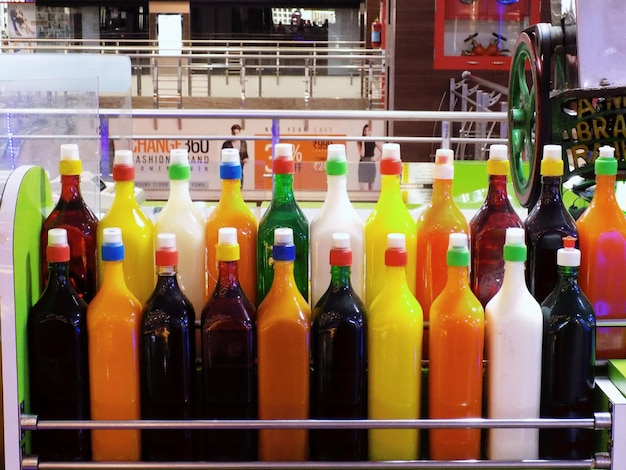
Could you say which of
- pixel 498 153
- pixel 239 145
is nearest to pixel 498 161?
pixel 498 153

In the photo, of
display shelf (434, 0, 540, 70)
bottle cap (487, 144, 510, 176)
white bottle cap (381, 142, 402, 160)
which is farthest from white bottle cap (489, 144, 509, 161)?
display shelf (434, 0, 540, 70)

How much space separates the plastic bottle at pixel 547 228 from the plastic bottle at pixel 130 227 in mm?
644

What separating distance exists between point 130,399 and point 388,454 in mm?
425

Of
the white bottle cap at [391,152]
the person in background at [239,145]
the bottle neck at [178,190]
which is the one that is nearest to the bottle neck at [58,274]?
the bottle neck at [178,190]

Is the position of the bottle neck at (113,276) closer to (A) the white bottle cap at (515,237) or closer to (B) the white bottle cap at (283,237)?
(B) the white bottle cap at (283,237)

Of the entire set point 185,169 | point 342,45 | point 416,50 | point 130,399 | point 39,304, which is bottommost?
point 130,399

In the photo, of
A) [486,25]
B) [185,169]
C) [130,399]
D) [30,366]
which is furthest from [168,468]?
[486,25]

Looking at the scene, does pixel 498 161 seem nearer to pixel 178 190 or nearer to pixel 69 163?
pixel 178 190

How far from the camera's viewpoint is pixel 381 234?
1.45 metres

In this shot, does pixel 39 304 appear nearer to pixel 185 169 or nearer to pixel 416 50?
pixel 185 169

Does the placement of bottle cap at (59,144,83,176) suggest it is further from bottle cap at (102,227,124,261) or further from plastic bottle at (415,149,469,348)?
plastic bottle at (415,149,469,348)

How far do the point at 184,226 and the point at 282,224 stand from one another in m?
0.16

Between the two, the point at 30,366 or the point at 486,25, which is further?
the point at 486,25

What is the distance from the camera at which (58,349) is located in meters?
1.37
